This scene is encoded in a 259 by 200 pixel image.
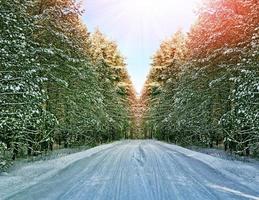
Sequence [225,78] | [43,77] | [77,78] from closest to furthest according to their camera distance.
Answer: [43,77] → [225,78] → [77,78]

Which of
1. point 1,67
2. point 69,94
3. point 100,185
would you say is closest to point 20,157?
point 69,94

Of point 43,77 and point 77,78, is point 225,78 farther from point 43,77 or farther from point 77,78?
point 43,77

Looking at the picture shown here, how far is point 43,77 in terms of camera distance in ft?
58.3

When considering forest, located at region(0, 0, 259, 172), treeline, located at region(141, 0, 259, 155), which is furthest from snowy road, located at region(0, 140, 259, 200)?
treeline, located at region(141, 0, 259, 155)

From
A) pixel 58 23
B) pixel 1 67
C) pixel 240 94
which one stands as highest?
pixel 58 23

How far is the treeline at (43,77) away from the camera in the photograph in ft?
51.7

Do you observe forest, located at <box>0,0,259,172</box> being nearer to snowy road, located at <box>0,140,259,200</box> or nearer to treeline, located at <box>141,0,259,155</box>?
treeline, located at <box>141,0,259,155</box>

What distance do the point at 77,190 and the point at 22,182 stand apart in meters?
2.94

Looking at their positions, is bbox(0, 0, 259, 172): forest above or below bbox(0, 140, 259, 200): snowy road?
above

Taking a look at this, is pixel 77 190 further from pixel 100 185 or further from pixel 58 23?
pixel 58 23

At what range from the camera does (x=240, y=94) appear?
52.5ft

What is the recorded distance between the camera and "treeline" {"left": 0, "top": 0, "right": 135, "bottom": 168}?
15758 millimetres

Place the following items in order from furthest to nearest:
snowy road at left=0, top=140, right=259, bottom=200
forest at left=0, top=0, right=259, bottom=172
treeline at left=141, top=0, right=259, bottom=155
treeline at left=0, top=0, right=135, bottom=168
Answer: treeline at left=141, top=0, right=259, bottom=155 → forest at left=0, top=0, right=259, bottom=172 → treeline at left=0, top=0, right=135, bottom=168 → snowy road at left=0, top=140, right=259, bottom=200

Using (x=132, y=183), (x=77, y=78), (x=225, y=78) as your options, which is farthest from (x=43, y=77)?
(x=225, y=78)
